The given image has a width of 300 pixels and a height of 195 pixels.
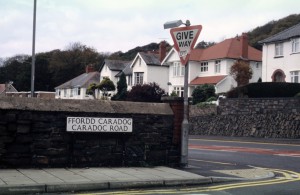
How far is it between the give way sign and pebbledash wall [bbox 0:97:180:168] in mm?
1518

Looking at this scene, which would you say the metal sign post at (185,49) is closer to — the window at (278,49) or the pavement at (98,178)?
the pavement at (98,178)

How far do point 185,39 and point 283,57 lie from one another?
1301 inches

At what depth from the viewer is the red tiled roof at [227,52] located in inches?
2188

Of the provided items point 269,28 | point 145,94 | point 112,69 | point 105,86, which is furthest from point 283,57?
point 269,28

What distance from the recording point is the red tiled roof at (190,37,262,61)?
55581mm

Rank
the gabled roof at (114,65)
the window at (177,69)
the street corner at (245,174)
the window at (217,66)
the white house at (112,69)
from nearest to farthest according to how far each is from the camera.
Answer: the street corner at (245,174) → the window at (217,66) → the window at (177,69) → the white house at (112,69) → the gabled roof at (114,65)

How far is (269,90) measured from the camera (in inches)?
1399

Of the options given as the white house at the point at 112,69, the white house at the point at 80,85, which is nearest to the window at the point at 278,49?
the white house at the point at 112,69

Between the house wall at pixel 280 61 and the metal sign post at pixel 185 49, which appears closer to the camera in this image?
the metal sign post at pixel 185 49

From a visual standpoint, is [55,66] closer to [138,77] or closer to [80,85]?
[80,85]

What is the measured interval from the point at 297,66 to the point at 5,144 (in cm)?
3580

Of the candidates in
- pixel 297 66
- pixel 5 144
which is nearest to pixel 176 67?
pixel 297 66

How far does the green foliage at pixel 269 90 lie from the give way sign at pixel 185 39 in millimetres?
25033

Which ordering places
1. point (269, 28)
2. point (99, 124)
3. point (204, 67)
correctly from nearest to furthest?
1. point (99, 124)
2. point (204, 67)
3. point (269, 28)
